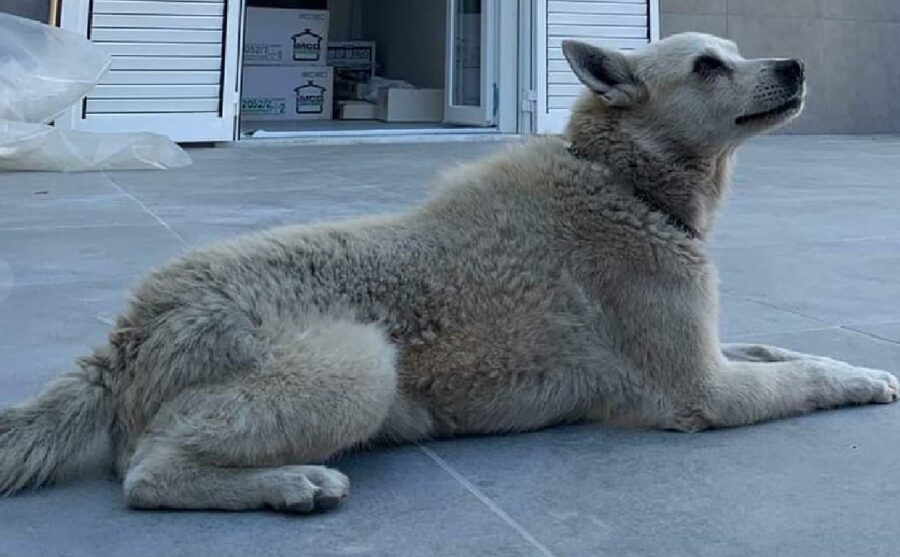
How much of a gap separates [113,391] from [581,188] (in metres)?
0.93

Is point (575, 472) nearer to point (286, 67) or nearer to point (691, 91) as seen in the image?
point (691, 91)

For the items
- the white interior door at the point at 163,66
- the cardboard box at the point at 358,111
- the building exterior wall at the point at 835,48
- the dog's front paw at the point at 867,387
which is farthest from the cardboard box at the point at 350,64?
the dog's front paw at the point at 867,387

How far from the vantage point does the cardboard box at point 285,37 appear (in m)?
11.8

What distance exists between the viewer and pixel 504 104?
909 cm

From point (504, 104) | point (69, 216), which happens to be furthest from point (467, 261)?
point (504, 104)

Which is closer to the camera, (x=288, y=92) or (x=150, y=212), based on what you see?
(x=150, y=212)

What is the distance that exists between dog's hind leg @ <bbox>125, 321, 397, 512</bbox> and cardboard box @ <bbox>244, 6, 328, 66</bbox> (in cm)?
1055

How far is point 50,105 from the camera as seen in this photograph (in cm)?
607

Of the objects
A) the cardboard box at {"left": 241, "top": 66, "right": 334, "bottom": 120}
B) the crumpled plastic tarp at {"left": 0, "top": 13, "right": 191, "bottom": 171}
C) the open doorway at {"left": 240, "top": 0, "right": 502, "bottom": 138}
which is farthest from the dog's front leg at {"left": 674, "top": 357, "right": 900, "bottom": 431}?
the cardboard box at {"left": 241, "top": 66, "right": 334, "bottom": 120}

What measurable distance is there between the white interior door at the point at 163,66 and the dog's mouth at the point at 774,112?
590cm

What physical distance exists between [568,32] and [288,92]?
394 cm

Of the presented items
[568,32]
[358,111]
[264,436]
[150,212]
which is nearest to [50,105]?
[150,212]

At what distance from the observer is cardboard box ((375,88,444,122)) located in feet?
35.6

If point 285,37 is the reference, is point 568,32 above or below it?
below
